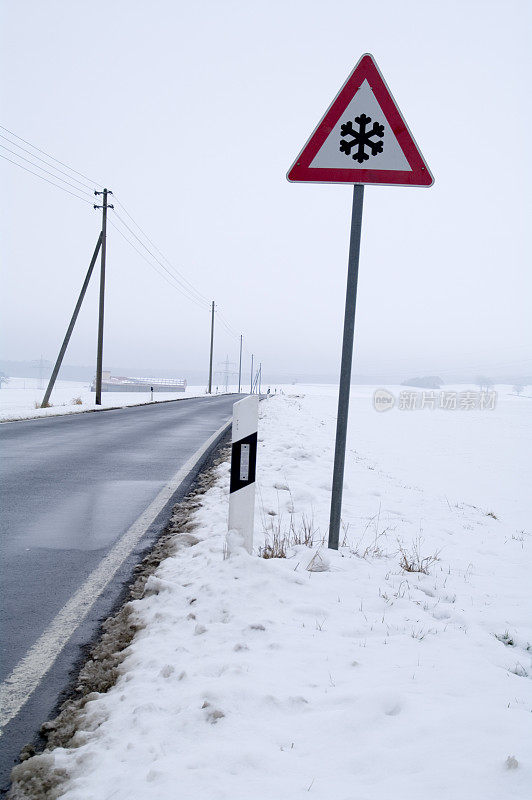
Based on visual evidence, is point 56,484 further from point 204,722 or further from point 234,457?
point 204,722

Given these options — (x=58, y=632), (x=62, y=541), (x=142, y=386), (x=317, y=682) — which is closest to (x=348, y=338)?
(x=317, y=682)

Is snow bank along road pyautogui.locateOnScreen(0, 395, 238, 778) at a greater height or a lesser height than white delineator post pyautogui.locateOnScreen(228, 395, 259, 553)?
lesser

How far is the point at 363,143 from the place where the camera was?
359 centimetres

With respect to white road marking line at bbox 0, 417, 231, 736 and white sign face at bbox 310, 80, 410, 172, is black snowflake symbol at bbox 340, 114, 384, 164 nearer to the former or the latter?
white sign face at bbox 310, 80, 410, 172

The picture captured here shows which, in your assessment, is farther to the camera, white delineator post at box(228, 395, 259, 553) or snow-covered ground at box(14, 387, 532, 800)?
white delineator post at box(228, 395, 259, 553)

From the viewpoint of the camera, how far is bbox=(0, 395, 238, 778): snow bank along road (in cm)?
259

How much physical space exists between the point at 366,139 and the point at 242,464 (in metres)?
2.28

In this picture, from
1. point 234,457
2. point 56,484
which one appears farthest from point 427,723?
point 56,484

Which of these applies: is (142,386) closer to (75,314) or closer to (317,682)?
(75,314)

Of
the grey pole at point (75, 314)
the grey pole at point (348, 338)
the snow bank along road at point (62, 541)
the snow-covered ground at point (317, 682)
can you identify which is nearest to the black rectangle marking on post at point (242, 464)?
the snow-covered ground at point (317, 682)

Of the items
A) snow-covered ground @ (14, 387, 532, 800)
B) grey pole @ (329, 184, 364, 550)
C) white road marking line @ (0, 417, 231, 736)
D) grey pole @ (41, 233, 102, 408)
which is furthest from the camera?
grey pole @ (41, 233, 102, 408)

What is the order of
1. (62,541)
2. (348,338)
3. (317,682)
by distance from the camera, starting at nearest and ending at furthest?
(317,682), (348,338), (62,541)

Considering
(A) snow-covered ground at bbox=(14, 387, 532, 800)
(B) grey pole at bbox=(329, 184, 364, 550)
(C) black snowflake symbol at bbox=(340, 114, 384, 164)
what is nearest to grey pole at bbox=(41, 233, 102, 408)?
(A) snow-covered ground at bbox=(14, 387, 532, 800)

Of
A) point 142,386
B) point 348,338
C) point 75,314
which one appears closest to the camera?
point 348,338
